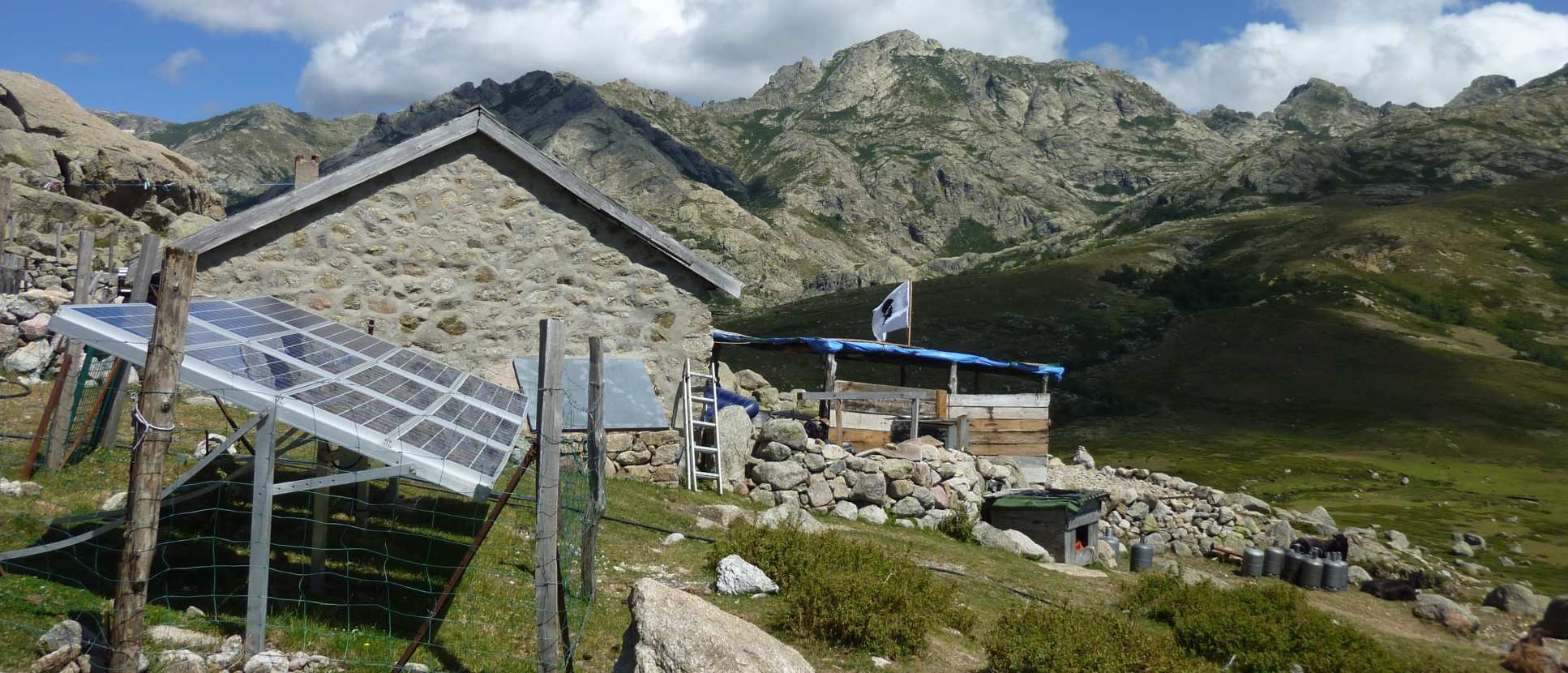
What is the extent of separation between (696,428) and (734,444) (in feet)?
2.42

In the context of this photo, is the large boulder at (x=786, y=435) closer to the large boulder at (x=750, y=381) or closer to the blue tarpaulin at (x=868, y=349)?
the blue tarpaulin at (x=868, y=349)

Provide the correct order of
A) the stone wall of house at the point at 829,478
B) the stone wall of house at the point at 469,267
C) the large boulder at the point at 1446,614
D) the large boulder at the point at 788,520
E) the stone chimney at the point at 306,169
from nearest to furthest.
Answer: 1. the large boulder at the point at 788,520
2. the stone wall of house at the point at 469,267
3. the stone chimney at the point at 306,169
4. the stone wall of house at the point at 829,478
5. the large boulder at the point at 1446,614

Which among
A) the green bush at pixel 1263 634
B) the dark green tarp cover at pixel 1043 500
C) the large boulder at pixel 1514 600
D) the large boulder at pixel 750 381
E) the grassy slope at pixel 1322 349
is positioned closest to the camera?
the green bush at pixel 1263 634

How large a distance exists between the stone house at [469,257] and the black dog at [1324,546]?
16.4 m

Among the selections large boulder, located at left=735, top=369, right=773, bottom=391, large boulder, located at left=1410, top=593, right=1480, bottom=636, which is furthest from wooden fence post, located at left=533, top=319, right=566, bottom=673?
large boulder, located at left=1410, top=593, right=1480, bottom=636

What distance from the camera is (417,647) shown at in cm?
623

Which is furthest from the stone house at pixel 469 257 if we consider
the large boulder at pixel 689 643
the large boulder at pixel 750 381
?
the large boulder at pixel 750 381

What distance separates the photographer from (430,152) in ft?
45.2

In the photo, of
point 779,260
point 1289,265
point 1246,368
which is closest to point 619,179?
point 779,260

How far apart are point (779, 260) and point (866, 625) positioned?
163m

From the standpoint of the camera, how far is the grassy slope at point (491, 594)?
19.9 feet

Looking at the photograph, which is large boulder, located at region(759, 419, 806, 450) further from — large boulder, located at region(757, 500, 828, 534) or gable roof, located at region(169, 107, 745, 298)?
large boulder, located at region(757, 500, 828, 534)

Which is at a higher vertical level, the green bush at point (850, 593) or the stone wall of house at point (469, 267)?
the stone wall of house at point (469, 267)

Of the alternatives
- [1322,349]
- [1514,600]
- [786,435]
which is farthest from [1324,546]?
[1322,349]
